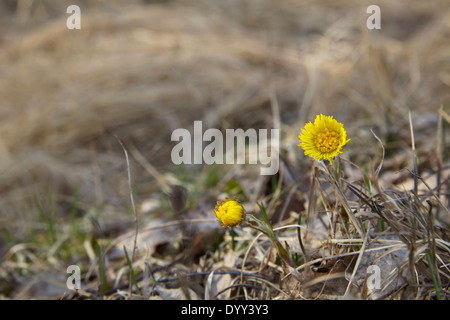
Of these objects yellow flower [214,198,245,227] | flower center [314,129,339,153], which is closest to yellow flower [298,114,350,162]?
flower center [314,129,339,153]

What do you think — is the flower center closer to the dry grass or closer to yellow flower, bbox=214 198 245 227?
the dry grass

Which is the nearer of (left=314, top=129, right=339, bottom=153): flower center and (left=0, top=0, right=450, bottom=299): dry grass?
(left=314, top=129, right=339, bottom=153): flower center

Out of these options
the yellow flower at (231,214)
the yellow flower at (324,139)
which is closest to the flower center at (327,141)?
the yellow flower at (324,139)

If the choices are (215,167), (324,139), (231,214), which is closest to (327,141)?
(324,139)

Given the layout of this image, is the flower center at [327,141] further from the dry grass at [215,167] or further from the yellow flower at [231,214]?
the yellow flower at [231,214]

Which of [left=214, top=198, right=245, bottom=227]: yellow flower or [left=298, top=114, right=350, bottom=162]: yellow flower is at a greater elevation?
[left=298, top=114, right=350, bottom=162]: yellow flower
